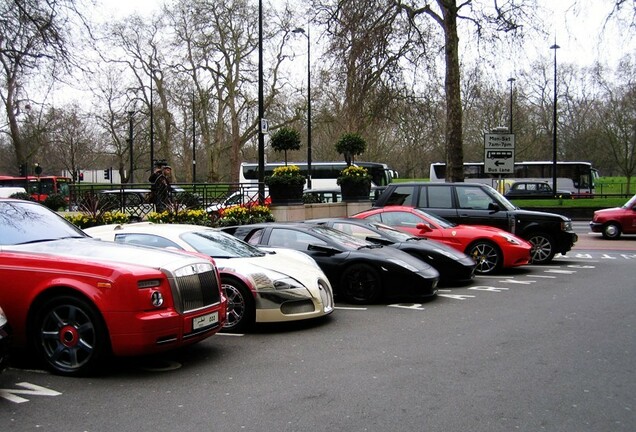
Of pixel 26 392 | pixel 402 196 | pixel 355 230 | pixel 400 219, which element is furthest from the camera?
pixel 402 196

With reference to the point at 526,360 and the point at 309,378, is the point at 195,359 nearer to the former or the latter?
the point at 309,378

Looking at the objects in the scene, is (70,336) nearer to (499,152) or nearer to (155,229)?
(155,229)

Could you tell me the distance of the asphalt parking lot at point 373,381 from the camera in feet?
15.6

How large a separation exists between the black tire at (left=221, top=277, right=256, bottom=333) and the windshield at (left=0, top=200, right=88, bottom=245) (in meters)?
1.94

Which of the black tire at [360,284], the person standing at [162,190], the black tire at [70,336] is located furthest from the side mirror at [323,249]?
the person standing at [162,190]

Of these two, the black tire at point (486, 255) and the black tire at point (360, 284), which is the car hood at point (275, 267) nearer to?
the black tire at point (360, 284)

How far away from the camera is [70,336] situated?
593cm

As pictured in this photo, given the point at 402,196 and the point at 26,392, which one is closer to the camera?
the point at 26,392

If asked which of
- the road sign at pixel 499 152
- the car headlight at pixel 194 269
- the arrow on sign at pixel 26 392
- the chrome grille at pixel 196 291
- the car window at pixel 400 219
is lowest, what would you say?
the arrow on sign at pixel 26 392

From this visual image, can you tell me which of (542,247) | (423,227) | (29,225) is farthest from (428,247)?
(29,225)

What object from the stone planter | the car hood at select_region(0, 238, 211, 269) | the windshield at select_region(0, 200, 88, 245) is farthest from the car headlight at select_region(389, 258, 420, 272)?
the stone planter

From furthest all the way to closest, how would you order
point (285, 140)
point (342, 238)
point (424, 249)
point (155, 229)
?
1. point (285, 140)
2. point (424, 249)
3. point (342, 238)
4. point (155, 229)

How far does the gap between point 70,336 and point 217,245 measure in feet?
9.99

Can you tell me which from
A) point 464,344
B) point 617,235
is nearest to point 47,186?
point 617,235
